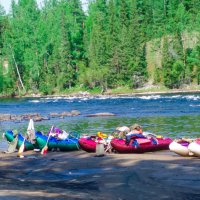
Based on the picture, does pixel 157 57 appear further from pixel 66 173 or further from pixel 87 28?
pixel 66 173

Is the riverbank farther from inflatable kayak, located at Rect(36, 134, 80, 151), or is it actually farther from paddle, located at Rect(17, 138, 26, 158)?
paddle, located at Rect(17, 138, 26, 158)

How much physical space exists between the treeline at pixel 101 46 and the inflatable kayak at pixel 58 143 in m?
59.8

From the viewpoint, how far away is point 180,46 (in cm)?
8919

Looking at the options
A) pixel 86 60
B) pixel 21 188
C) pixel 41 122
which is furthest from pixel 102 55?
pixel 21 188

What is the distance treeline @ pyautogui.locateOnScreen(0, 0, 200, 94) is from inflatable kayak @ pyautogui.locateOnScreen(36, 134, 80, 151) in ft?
196

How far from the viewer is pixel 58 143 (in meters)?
25.2

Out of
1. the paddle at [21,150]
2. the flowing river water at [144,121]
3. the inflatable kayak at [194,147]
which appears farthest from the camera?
the flowing river water at [144,121]

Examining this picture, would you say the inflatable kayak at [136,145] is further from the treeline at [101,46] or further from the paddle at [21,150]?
the treeline at [101,46]

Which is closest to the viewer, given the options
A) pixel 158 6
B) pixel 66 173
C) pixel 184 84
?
pixel 66 173

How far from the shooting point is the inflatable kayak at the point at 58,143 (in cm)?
2504

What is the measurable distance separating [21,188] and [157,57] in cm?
8291

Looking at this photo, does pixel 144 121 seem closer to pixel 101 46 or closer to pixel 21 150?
pixel 21 150

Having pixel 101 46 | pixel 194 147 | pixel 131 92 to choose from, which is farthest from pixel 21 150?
pixel 101 46

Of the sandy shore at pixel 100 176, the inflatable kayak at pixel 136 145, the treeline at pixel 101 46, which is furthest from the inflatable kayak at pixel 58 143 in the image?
the treeline at pixel 101 46
